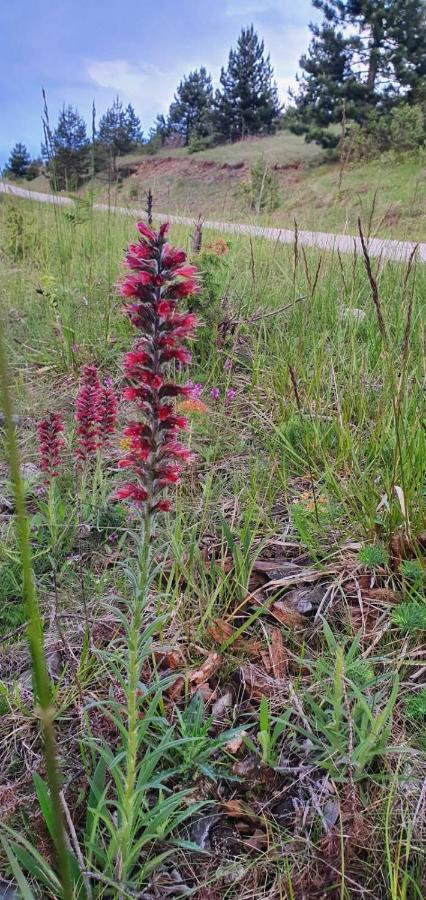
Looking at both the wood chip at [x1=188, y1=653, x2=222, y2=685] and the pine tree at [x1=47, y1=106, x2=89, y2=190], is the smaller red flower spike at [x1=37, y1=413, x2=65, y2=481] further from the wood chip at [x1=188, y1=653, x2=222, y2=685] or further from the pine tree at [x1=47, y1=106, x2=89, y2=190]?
the pine tree at [x1=47, y1=106, x2=89, y2=190]

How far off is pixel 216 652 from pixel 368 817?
0.66 metres

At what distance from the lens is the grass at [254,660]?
1.42 m

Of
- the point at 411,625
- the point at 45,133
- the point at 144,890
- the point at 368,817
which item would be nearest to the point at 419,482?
the point at 411,625

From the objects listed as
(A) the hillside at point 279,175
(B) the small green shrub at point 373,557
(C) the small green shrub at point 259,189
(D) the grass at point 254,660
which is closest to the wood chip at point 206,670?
(D) the grass at point 254,660

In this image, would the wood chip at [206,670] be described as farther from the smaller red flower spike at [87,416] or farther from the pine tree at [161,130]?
the pine tree at [161,130]

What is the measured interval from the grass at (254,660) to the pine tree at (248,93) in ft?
162

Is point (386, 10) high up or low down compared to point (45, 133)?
up

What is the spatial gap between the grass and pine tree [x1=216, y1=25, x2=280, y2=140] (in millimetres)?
49498

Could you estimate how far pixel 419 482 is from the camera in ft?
7.52

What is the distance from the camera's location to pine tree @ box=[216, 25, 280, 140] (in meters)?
45.8

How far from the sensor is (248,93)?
46031 mm

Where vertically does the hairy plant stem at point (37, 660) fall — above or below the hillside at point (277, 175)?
below

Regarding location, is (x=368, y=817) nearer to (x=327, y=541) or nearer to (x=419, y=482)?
(x=327, y=541)

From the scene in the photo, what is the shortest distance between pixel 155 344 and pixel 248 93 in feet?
176
